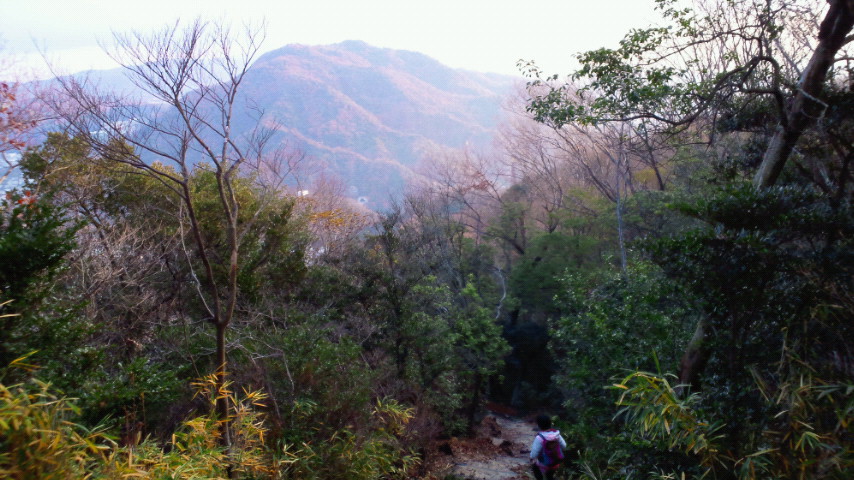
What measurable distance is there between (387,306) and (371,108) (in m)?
67.4

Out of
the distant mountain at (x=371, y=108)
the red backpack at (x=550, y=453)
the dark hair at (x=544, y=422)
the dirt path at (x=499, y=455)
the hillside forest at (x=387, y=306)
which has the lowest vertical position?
the dirt path at (x=499, y=455)

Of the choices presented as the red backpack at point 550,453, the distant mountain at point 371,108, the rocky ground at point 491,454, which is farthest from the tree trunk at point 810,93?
the distant mountain at point 371,108

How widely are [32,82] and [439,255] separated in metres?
11.4

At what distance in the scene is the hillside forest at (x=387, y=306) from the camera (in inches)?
136

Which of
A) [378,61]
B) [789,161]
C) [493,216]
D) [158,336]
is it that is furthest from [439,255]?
[378,61]

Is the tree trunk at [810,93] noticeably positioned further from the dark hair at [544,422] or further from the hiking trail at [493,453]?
the hiking trail at [493,453]

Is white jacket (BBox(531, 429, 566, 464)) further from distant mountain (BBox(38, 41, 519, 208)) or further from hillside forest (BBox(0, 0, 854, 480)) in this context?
distant mountain (BBox(38, 41, 519, 208))

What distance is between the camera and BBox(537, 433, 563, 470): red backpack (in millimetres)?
5496

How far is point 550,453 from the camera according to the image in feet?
18.1

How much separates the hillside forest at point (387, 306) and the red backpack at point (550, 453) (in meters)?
0.57

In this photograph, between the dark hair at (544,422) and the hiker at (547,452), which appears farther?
the dark hair at (544,422)

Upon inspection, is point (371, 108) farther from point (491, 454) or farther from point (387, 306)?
point (491, 454)

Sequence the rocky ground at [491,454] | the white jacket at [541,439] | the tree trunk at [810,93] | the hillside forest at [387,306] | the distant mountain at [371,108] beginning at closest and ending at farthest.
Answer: the hillside forest at [387,306] → the tree trunk at [810,93] → the white jacket at [541,439] → the rocky ground at [491,454] → the distant mountain at [371,108]

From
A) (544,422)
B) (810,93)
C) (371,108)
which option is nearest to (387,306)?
(544,422)
